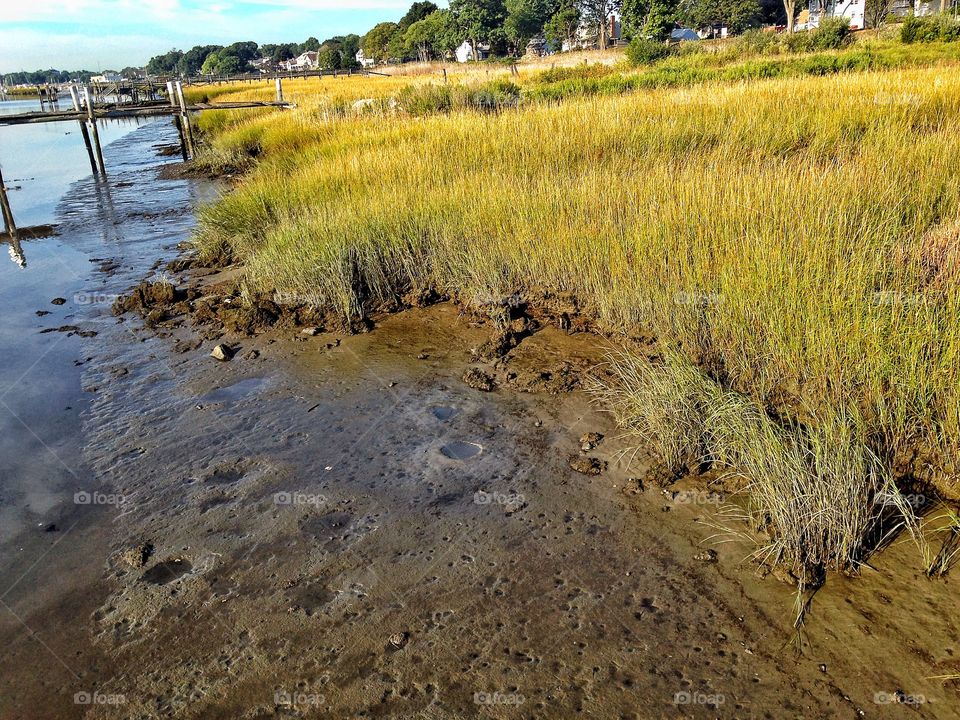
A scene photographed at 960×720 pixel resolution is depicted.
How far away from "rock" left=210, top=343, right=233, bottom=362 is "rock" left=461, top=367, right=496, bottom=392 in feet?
7.51

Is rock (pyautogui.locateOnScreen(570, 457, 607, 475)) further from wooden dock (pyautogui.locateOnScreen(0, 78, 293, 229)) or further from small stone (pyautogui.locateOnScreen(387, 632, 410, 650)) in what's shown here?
wooden dock (pyautogui.locateOnScreen(0, 78, 293, 229))

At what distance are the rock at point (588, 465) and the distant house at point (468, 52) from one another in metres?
86.4

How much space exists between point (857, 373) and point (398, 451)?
9.39 feet

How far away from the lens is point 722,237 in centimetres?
546

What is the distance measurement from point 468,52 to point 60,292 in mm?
91751

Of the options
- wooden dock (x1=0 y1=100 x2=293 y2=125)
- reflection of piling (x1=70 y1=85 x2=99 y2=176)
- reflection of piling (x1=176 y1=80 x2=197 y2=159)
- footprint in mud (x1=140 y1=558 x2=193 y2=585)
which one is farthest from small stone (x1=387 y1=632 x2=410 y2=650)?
reflection of piling (x1=176 y1=80 x2=197 y2=159)

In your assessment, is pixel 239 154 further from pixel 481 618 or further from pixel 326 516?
pixel 481 618

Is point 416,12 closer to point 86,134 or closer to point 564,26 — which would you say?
point 564,26

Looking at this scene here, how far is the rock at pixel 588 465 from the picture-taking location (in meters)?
4.07

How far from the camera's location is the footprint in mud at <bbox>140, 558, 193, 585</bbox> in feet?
11.2

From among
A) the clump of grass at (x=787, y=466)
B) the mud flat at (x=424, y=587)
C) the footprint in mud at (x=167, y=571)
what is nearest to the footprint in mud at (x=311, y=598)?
the mud flat at (x=424, y=587)

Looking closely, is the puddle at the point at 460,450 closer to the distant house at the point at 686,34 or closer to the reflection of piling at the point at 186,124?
the reflection of piling at the point at 186,124

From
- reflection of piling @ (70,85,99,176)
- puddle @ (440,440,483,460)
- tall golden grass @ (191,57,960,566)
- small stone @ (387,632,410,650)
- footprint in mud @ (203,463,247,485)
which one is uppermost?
reflection of piling @ (70,85,99,176)

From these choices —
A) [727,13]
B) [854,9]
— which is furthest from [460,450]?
[727,13]
